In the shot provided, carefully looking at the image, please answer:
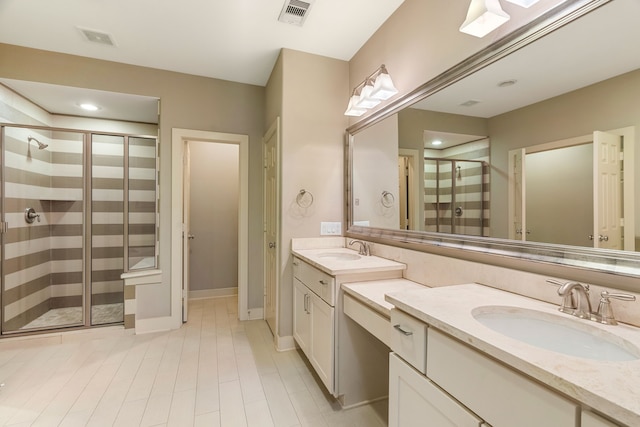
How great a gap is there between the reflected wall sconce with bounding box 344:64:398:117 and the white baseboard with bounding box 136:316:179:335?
2673 mm

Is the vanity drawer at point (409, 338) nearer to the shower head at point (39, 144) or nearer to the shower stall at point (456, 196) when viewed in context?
the shower stall at point (456, 196)

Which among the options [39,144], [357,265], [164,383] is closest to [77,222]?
[39,144]

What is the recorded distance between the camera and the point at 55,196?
122 inches

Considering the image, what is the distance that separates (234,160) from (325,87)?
2004 millimetres

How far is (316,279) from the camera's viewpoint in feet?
6.32

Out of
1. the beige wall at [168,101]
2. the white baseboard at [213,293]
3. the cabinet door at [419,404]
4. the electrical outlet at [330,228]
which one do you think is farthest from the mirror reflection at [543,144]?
the white baseboard at [213,293]

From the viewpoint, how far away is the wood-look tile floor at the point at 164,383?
165 cm

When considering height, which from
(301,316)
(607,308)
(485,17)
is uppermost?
(485,17)

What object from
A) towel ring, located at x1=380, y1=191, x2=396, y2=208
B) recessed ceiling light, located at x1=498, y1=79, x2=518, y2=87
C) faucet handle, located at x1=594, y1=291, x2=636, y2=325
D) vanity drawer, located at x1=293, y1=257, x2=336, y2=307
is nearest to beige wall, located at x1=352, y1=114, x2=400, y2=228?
towel ring, located at x1=380, y1=191, x2=396, y2=208

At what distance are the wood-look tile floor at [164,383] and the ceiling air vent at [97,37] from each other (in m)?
2.62

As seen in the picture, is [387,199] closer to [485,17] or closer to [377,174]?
[377,174]

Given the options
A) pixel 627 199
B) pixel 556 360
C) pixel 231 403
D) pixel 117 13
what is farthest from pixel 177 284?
pixel 627 199

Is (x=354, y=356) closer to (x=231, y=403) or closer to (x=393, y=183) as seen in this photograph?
(x=231, y=403)

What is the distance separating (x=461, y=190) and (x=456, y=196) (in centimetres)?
5
